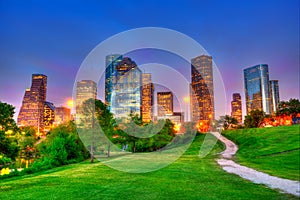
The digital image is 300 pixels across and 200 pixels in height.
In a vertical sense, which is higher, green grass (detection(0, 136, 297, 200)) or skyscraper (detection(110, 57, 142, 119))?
skyscraper (detection(110, 57, 142, 119))

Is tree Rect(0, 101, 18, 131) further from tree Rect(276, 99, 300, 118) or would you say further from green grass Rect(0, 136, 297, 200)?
tree Rect(276, 99, 300, 118)

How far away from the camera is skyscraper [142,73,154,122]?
21.9m

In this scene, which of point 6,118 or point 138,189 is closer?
point 138,189

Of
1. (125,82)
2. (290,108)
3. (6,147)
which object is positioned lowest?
(6,147)

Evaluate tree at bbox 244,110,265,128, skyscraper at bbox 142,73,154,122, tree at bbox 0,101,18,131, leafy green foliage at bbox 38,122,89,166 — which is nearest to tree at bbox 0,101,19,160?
tree at bbox 0,101,18,131

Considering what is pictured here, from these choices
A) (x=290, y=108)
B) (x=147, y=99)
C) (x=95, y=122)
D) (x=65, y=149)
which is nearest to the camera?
(x=95, y=122)

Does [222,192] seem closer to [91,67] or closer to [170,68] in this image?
[170,68]

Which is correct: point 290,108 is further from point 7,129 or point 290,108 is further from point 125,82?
point 7,129

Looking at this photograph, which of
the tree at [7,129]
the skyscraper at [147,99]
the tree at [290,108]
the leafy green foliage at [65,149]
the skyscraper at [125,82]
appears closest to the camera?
the skyscraper at [125,82]

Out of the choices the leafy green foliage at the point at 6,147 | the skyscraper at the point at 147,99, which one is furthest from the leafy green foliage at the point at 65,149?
the skyscraper at the point at 147,99

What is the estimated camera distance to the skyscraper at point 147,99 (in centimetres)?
2194

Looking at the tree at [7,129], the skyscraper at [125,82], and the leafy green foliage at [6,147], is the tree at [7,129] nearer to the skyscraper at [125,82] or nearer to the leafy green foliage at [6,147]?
the leafy green foliage at [6,147]

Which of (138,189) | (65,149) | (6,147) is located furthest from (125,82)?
(138,189)

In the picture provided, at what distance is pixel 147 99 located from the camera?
28.9 metres
